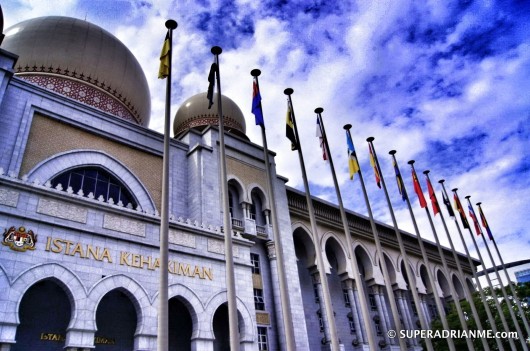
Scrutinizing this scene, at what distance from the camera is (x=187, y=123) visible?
2359cm

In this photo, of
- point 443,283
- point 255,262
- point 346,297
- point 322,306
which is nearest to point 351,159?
point 255,262

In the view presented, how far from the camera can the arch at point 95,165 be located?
44.8ft

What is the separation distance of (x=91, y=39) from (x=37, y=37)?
2.24 m

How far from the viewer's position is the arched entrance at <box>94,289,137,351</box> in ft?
39.2

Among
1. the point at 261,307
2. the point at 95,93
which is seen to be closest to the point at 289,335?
the point at 261,307

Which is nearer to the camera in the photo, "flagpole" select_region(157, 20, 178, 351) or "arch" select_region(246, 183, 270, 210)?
"flagpole" select_region(157, 20, 178, 351)

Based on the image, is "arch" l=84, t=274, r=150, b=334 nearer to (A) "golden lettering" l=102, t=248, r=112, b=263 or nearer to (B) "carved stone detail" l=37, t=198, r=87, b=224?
(A) "golden lettering" l=102, t=248, r=112, b=263

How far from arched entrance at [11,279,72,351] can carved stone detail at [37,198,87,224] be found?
70.3 inches

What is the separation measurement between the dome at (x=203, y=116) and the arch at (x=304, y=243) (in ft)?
20.5

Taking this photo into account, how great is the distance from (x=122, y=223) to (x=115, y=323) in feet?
10.8

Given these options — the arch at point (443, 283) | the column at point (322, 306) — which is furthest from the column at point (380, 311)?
the arch at point (443, 283)

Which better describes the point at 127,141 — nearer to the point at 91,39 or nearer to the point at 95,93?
the point at 95,93

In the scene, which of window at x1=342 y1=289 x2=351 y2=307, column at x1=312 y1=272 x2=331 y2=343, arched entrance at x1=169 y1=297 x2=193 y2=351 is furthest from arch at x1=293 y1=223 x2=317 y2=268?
arched entrance at x1=169 y1=297 x2=193 y2=351

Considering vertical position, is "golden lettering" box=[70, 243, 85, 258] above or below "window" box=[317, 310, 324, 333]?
above
